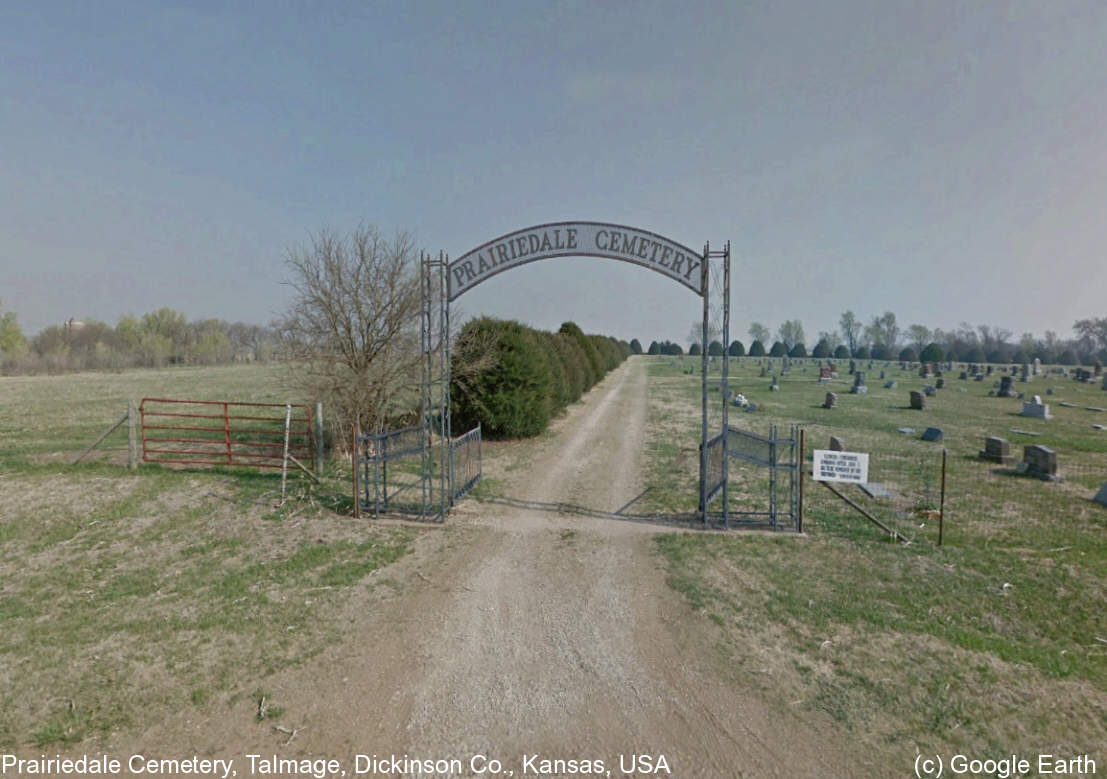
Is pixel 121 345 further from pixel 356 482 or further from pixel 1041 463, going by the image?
pixel 1041 463

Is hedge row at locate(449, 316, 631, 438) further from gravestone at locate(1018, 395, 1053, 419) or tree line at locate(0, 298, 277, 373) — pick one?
tree line at locate(0, 298, 277, 373)

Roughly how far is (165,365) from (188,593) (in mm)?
81817

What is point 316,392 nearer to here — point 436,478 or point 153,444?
point 436,478

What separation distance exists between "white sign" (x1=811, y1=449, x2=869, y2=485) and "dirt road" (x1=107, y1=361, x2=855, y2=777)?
2.98m

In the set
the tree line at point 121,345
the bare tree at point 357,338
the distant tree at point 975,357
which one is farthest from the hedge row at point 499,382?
the distant tree at point 975,357

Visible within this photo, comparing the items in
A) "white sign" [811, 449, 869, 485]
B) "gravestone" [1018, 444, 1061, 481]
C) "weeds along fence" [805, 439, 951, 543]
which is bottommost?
"weeds along fence" [805, 439, 951, 543]

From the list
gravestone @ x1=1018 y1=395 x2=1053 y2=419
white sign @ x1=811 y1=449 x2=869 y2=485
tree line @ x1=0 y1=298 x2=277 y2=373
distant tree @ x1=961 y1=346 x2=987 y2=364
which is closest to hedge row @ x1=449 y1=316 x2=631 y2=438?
white sign @ x1=811 y1=449 x2=869 y2=485

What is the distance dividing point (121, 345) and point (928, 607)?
317ft

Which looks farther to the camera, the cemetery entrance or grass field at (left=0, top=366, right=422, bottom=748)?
the cemetery entrance

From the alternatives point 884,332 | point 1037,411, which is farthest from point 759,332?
point 1037,411

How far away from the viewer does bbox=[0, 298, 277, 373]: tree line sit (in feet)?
187

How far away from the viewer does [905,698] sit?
4262mm

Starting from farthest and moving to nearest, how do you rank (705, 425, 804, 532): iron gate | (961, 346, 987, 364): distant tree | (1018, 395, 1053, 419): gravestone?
1. (961, 346, 987, 364): distant tree
2. (1018, 395, 1053, 419): gravestone
3. (705, 425, 804, 532): iron gate

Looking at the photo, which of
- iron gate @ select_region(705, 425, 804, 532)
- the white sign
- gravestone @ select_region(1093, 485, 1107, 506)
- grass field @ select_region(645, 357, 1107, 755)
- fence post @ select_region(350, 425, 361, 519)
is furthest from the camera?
gravestone @ select_region(1093, 485, 1107, 506)
